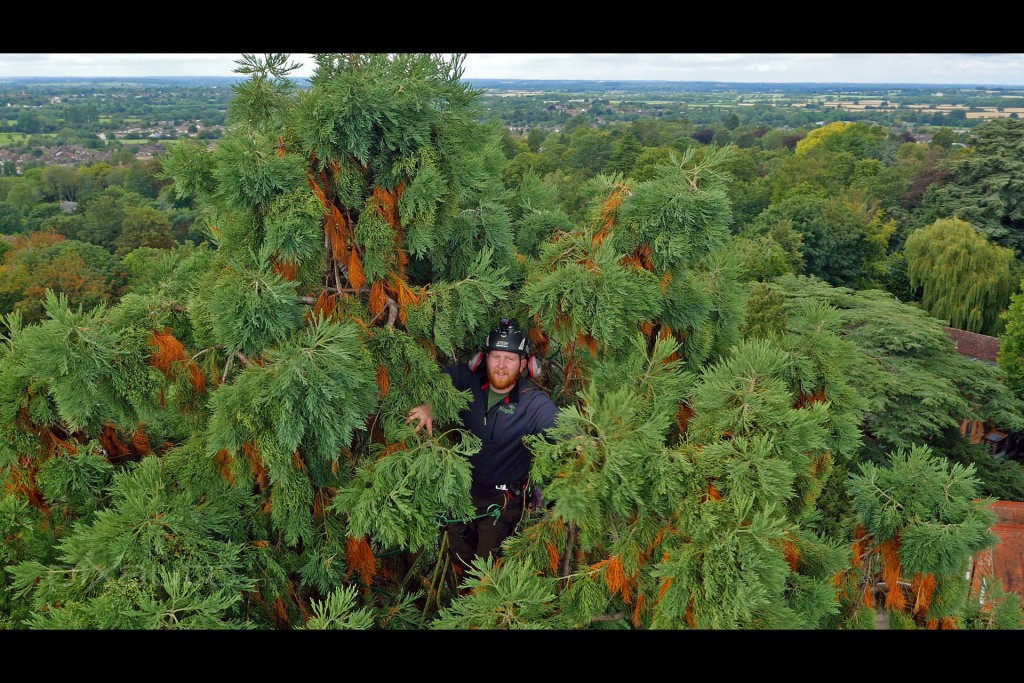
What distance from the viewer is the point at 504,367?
13.1ft

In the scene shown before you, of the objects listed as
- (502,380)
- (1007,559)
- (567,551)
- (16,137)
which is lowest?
(1007,559)

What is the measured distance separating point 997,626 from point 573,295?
2.85 meters

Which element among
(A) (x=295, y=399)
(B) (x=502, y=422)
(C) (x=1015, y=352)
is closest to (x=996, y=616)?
(B) (x=502, y=422)

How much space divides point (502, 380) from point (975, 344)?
70.1ft

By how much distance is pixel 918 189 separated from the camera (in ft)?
95.6

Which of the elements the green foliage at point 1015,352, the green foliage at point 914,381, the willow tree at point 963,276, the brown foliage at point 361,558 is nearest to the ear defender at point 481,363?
the brown foliage at point 361,558

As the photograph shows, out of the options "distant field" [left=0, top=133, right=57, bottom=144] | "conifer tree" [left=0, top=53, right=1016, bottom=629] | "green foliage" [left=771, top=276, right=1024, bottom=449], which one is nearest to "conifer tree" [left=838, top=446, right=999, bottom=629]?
"conifer tree" [left=0, top=53, right=1016, bottom=629]

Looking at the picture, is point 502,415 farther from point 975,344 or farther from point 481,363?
point 975,344

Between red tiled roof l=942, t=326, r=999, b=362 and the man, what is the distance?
19948 millimetres

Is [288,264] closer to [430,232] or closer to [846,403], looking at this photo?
[430,232]

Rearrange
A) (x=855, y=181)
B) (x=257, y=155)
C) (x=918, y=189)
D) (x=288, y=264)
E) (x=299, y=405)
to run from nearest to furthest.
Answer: (x=299, y=405), (x=257, y=155), (x=288, y=264), (x=918, y=189), (x=855, y=181)

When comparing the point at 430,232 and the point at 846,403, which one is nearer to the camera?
the point at 846,403

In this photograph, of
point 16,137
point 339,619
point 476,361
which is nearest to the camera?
point 339,619

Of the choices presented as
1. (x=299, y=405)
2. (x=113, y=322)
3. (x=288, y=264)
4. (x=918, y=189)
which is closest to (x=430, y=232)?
(x=288, y=264)
